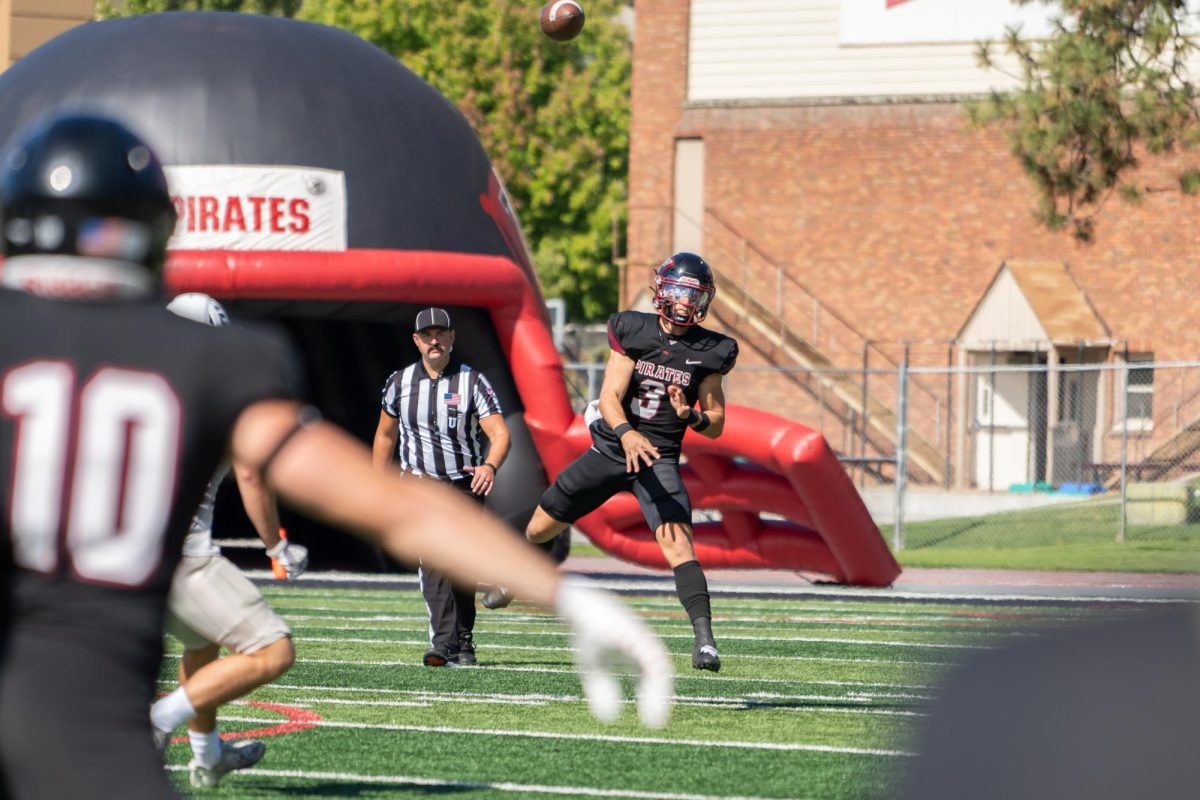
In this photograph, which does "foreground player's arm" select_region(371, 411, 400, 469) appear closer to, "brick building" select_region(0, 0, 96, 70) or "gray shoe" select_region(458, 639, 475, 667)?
"gray shoe" select_region(458, 639, 475, 667)

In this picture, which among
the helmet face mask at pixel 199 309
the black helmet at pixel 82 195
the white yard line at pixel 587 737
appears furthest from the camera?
the white yard line at pixel 587 737

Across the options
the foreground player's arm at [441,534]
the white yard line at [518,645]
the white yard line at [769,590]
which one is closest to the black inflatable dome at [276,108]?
the white yard line at [769,590]

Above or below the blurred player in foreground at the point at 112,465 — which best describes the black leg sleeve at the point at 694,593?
below

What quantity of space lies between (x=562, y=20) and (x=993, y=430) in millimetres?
15193

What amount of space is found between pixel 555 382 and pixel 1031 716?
12.8 meters

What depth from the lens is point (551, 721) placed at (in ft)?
23.6

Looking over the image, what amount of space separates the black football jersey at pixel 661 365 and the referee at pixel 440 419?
44.6 inches

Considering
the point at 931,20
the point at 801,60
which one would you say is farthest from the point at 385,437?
the point at 801,60

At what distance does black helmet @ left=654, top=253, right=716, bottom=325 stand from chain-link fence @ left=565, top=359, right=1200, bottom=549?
13640 millimetres

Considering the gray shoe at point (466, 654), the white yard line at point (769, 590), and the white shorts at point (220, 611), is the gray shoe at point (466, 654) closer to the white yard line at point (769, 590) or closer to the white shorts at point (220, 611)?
the white shorts at point (220, 611)

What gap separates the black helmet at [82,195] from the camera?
2.81 meters

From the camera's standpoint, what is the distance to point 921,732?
1.83 metres

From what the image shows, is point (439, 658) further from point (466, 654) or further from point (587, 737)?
point (587, 737)

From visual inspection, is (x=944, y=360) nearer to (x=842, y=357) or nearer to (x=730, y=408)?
(x=842, y=357)
